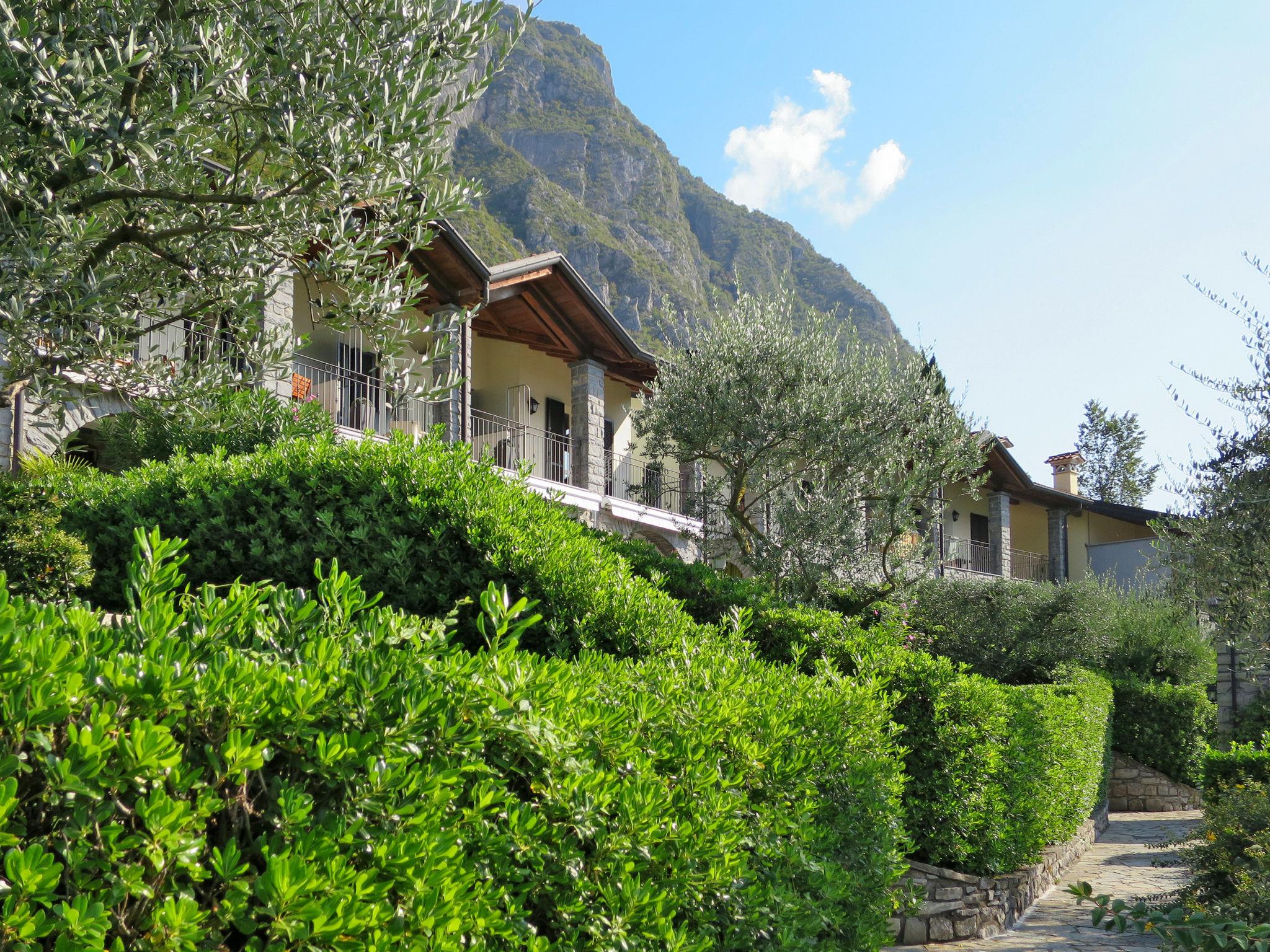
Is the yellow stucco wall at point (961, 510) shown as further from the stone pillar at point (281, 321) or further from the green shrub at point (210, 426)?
the green shrub at point (210, 426)

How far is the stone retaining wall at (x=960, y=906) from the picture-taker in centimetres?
781

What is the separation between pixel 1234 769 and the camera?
9.27 m

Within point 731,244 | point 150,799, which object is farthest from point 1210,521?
point 731,244

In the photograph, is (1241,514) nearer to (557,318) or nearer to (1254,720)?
(1254,720)

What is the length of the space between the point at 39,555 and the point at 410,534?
3252 millimetres

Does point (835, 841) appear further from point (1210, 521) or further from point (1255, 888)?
point (1210, 521)

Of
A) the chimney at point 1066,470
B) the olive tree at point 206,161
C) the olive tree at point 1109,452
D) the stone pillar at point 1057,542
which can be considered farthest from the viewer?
the olive tree at point 1109,452

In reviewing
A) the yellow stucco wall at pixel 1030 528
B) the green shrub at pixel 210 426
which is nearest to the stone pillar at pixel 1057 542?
the yellow stucco wall at pixel 1030 528

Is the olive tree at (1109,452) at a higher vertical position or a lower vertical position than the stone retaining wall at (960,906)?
higher

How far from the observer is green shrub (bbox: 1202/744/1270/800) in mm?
8875

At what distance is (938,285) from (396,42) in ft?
32.0

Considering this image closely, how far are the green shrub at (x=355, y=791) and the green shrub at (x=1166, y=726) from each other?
679 inches

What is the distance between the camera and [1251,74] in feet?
25.4

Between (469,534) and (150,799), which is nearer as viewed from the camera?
(150,799)
